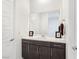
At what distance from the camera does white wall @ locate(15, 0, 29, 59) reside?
390 cm

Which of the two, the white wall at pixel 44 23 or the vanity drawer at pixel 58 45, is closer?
the vanity drawer at pixel 58 45

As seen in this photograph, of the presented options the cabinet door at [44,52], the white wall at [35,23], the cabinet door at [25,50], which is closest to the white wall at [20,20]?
the cabinet door at [25,50]

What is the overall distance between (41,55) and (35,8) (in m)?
1.97

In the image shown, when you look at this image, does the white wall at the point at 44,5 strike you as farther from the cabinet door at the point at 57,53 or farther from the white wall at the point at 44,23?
the cabinet door at the point at 57,53

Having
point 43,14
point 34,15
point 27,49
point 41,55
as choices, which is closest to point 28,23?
point 34,15

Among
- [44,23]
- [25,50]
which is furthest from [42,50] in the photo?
[44,23]

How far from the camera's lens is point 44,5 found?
13.7 ft

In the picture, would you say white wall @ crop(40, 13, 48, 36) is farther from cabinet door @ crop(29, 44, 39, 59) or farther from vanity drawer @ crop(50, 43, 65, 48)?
vanity drawer @ crop(50, 43, 65, 48)

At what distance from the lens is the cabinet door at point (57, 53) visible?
2.92m

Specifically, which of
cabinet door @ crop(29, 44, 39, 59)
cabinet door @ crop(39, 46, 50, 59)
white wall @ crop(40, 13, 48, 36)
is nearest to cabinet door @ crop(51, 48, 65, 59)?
cabinet door @ crop(39, 46, 50, 59)

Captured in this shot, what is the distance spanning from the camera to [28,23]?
4.51 meters

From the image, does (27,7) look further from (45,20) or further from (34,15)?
(45,20)

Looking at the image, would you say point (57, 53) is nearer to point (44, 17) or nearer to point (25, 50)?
point (25, 50)

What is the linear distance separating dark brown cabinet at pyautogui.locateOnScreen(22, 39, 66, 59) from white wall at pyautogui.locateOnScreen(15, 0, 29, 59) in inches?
7.3
